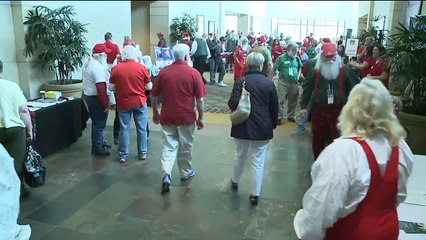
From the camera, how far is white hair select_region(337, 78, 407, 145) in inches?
59.7

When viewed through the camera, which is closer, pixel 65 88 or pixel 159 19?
pixel 65 88

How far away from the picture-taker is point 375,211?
154cm

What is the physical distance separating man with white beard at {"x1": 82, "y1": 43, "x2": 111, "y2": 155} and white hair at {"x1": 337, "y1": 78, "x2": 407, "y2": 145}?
11.9ft

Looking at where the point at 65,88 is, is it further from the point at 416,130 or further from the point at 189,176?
the point at 416,130

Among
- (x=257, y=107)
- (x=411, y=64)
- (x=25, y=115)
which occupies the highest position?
(x=411, y=64)

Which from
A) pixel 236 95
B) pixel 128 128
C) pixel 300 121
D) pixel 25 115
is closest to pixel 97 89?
pixel 128 128

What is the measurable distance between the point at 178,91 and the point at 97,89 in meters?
1.37

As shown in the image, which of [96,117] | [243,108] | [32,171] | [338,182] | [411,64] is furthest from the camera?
[96,117]

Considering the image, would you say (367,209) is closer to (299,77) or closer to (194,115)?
(194,115)

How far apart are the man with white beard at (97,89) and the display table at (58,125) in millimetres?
472

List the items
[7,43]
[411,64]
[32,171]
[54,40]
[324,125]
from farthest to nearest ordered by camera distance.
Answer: [54,40], [7,43], [411,64], [324,125], [32,171]

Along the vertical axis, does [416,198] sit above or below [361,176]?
below

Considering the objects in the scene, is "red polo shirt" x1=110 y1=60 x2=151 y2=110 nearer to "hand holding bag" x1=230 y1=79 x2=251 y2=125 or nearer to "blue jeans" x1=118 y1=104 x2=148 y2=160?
"blue jeans" x1=118 y1=104 x2=148 y2=160

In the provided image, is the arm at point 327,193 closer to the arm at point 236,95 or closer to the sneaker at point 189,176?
the arm at point 236,95
